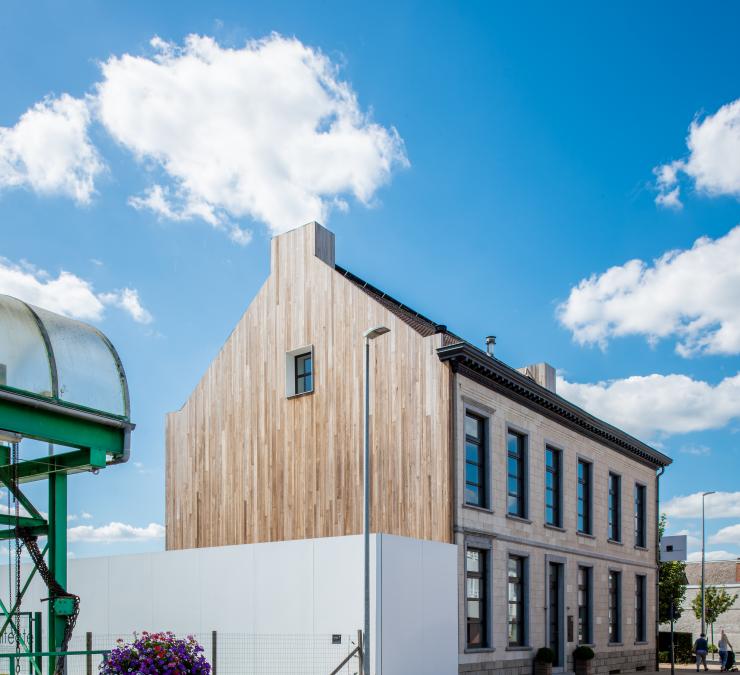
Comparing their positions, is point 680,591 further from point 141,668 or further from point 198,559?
point 141,668

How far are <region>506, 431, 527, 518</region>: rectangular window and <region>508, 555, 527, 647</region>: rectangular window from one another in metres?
1.46

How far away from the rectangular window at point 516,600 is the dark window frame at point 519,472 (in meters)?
1.44

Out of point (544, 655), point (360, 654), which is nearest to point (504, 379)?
point (544, 655)

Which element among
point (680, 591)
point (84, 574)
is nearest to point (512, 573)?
point (84, 574)

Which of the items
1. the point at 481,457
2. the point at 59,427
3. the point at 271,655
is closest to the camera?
the point at 59,427

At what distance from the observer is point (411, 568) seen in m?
20.9

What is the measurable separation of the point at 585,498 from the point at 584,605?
3.67m

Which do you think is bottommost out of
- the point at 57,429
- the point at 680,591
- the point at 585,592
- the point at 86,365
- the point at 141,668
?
the point at 680,591

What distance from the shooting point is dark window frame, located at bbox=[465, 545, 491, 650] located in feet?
77.2

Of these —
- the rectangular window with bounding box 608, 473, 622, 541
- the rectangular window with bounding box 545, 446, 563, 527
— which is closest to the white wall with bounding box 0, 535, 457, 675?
the rectangular window with bounding box 545, 446, 563, 527

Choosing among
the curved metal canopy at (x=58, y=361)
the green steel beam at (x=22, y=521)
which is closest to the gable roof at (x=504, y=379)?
the curved metal canopy at (x=58, y=361)

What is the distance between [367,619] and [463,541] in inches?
202

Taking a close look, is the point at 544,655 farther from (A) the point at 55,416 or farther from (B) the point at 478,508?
(A) the point at 55,416

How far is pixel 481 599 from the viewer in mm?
24391
